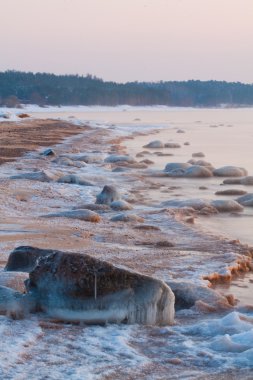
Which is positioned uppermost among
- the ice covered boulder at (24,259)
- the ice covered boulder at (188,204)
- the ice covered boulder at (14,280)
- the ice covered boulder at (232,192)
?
the ice covered boulder at (24,259)

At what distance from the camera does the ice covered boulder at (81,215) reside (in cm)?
1031

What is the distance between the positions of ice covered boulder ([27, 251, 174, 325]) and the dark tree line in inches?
3311

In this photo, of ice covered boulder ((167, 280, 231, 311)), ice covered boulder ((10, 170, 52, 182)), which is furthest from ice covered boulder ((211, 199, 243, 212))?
ice covered boulder ((167, 280, 231, 311))

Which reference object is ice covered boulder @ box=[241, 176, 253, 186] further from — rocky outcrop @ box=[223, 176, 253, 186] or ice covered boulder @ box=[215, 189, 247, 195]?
ice covered boulder @ box=[215, 189, 247, 195]

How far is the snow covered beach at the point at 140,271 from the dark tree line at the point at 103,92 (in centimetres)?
7709

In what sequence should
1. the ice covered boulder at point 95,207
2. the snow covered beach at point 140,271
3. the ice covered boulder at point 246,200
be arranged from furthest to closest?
1. the ice covered boulder at point 246,200
2. the ice covered boulder at point 95,207
3. the snow covered beach at point 140,271

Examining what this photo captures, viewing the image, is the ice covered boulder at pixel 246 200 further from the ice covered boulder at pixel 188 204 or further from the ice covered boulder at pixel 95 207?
the ice covered boulder at pixel 95 207

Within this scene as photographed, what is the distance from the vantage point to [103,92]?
119500mm


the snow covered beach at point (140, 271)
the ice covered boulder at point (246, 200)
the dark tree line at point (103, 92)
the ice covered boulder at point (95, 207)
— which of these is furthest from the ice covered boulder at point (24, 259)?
the dark tree line at point (103, 92)

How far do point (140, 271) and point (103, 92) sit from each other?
114 metres

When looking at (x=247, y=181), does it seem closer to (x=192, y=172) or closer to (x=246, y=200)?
(x=192, y=172)

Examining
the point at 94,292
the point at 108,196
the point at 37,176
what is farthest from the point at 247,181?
the point at 94,292

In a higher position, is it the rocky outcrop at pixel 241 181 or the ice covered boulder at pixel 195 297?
the ice covered boulder at pixel 195 297

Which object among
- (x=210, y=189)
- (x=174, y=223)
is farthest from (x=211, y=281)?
(x=210, y=189)
